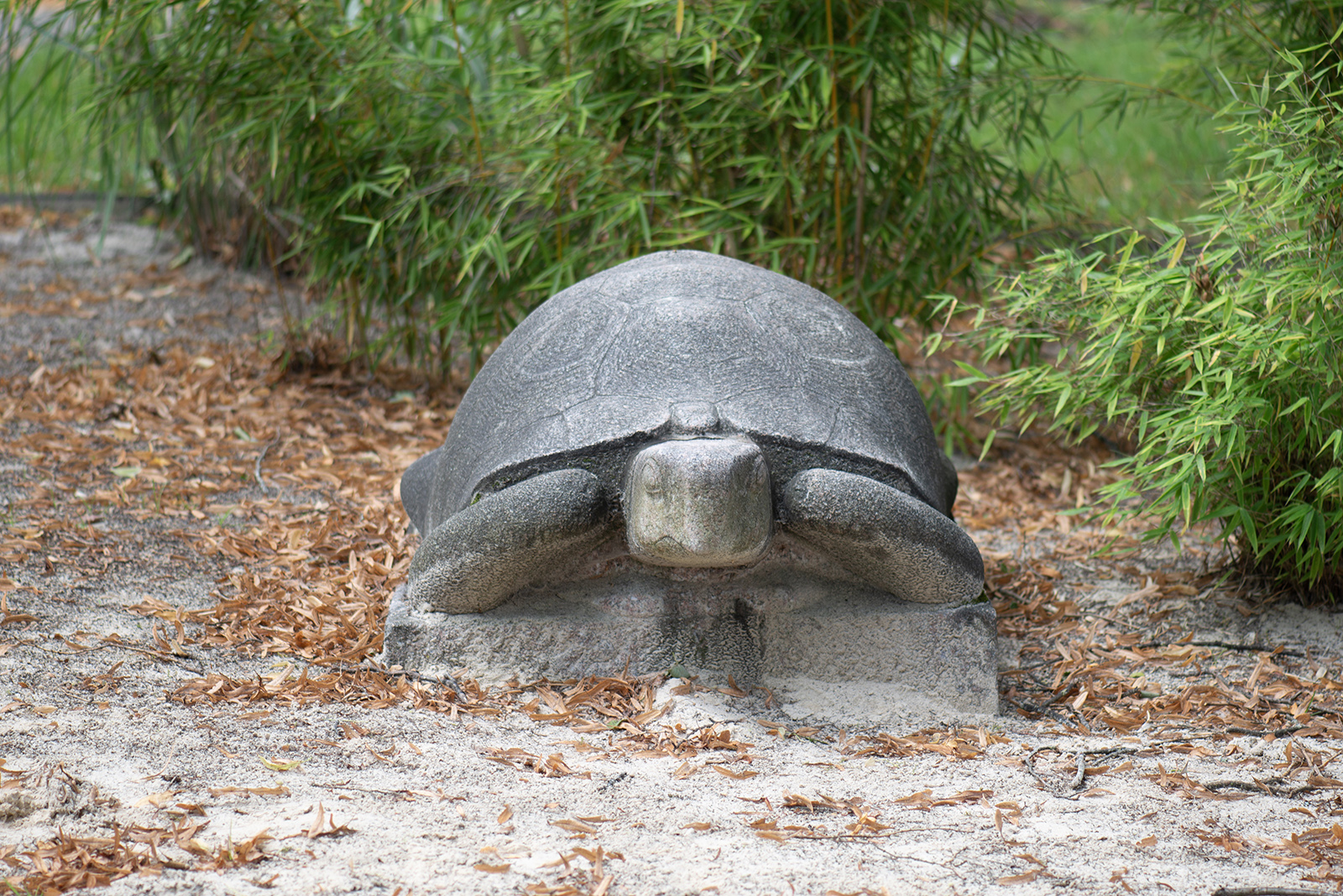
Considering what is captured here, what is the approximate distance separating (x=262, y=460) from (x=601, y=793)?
7.88 ft

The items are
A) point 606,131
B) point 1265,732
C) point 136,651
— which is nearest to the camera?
point 1265,732

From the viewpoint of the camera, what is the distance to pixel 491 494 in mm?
2389

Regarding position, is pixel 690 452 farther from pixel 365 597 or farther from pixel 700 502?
pixel 365 597

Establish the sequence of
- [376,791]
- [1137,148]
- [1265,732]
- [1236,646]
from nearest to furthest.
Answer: [376,791] < [1265,732] < [1236,646] < [1137,148]

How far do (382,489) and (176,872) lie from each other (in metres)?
2.20

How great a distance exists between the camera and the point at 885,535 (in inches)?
89.7

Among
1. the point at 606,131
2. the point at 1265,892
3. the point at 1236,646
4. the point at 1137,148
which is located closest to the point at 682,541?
the point at 1265,892

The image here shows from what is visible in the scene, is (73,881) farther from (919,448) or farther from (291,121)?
(291,121)

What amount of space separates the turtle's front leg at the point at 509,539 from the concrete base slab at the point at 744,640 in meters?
0.08

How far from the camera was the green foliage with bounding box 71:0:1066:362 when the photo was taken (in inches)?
146

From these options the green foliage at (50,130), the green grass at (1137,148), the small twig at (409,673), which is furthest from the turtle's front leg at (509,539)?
the green grass at (1137,148)

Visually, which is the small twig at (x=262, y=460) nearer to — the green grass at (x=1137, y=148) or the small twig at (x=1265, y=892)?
the small twig at (x=1265, y=892)

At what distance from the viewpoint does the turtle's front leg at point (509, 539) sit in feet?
7.45

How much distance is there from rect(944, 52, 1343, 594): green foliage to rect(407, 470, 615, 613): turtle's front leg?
118cm
